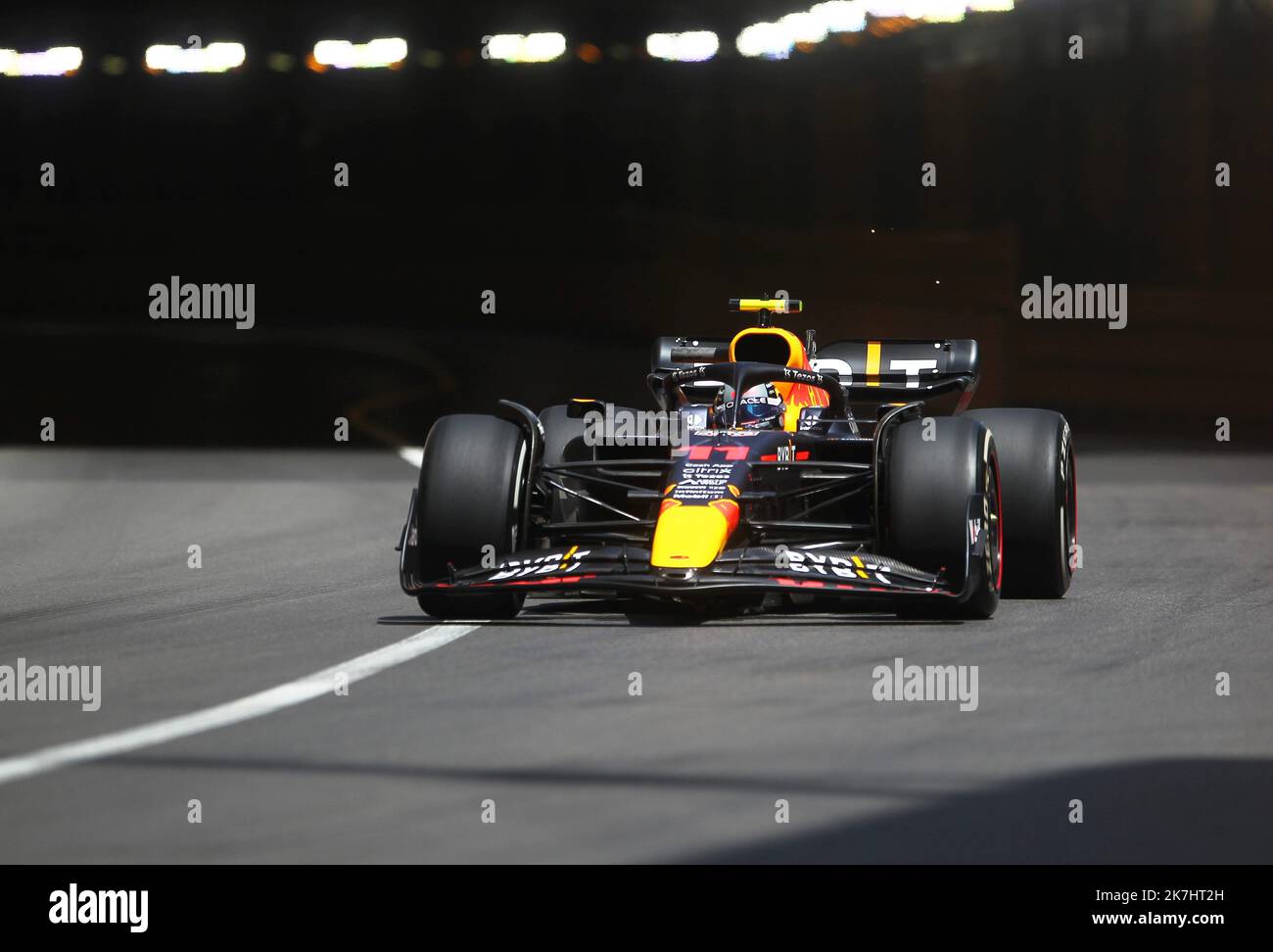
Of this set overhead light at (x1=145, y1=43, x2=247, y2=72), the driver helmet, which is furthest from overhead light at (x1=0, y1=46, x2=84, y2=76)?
the driver helmet

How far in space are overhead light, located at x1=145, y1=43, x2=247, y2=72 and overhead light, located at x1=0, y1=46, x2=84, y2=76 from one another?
5.00 ft

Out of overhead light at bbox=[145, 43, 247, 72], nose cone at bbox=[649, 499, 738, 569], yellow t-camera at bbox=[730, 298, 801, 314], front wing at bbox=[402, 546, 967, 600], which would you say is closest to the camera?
front wing at bbox=[402, 546, 967, 600]

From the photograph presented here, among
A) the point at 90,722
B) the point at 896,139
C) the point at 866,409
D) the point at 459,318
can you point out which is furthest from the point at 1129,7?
the point at 90,722

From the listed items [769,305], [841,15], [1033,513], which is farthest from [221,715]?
[841,15]

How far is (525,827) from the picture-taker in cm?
577

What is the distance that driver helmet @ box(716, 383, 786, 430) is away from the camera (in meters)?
11.0

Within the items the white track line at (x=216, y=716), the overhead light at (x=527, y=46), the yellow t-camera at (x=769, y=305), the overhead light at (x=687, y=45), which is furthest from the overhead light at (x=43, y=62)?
the white track line at (x=216, y=716)

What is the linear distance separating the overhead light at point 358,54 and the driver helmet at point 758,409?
117 feet

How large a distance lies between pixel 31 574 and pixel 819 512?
4.31m

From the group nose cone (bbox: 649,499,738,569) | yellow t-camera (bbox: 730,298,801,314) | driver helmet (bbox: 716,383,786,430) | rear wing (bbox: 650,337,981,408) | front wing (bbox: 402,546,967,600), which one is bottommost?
front wing (bbox: 402,546,967,600)

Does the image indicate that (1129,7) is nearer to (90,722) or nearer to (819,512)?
(819,512)

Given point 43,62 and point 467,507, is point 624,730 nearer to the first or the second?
point 467,507

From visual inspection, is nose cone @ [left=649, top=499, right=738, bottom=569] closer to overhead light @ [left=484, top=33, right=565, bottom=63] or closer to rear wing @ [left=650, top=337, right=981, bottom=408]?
rear wing @ [left=650, top=337, right=981, bottom=408]
